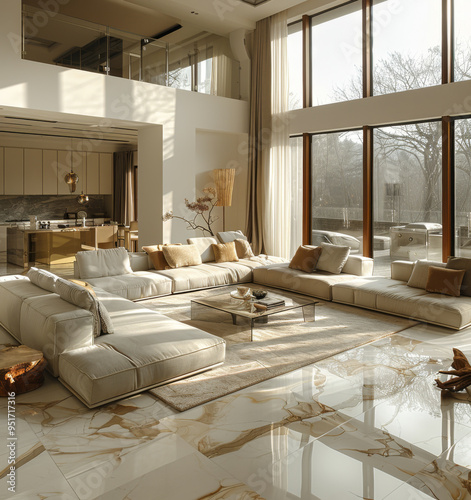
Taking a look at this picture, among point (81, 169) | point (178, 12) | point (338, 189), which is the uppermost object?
point (178, 12)

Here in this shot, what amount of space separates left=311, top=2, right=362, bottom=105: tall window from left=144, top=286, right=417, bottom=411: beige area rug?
406 centimetres

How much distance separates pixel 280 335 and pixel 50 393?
2.50 meters

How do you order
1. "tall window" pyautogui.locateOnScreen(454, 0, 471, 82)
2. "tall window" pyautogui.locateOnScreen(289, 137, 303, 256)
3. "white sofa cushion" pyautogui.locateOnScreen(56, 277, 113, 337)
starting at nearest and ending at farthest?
"white sofa cushion" pyautogui.locateOnScreen(56, 277, 113, 337)
"tall window" pyautogui.locateOnScreen(454, 0, 471, 82)
"tall window" pyautogui.locateOnScreen(289, 137, 303, 256)

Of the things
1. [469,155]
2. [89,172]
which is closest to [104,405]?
[469,155]

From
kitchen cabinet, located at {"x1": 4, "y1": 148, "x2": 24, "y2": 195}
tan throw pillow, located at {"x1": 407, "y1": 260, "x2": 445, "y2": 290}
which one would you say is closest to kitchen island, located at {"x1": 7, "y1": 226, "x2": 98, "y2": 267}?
kitchen cabinet, located at {"x1": 4, "y1": 148, "x2": 24, "y2": 195}

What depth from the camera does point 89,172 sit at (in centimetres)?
1345

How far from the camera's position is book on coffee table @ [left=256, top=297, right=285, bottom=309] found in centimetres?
548

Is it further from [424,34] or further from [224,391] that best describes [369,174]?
[224,391]

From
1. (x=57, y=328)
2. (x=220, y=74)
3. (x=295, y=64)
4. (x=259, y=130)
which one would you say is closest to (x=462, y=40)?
(x=295, y=64)

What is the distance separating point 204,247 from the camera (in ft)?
27.2

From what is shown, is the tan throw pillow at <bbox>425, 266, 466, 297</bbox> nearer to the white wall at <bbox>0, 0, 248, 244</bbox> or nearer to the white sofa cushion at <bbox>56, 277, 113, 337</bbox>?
the white sofa cushion at <bbox>56, 277, 113, 337</bbox>

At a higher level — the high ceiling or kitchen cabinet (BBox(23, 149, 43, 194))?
the high ceiling

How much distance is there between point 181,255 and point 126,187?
6291 mm

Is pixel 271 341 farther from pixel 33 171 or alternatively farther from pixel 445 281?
pixel 33 171
